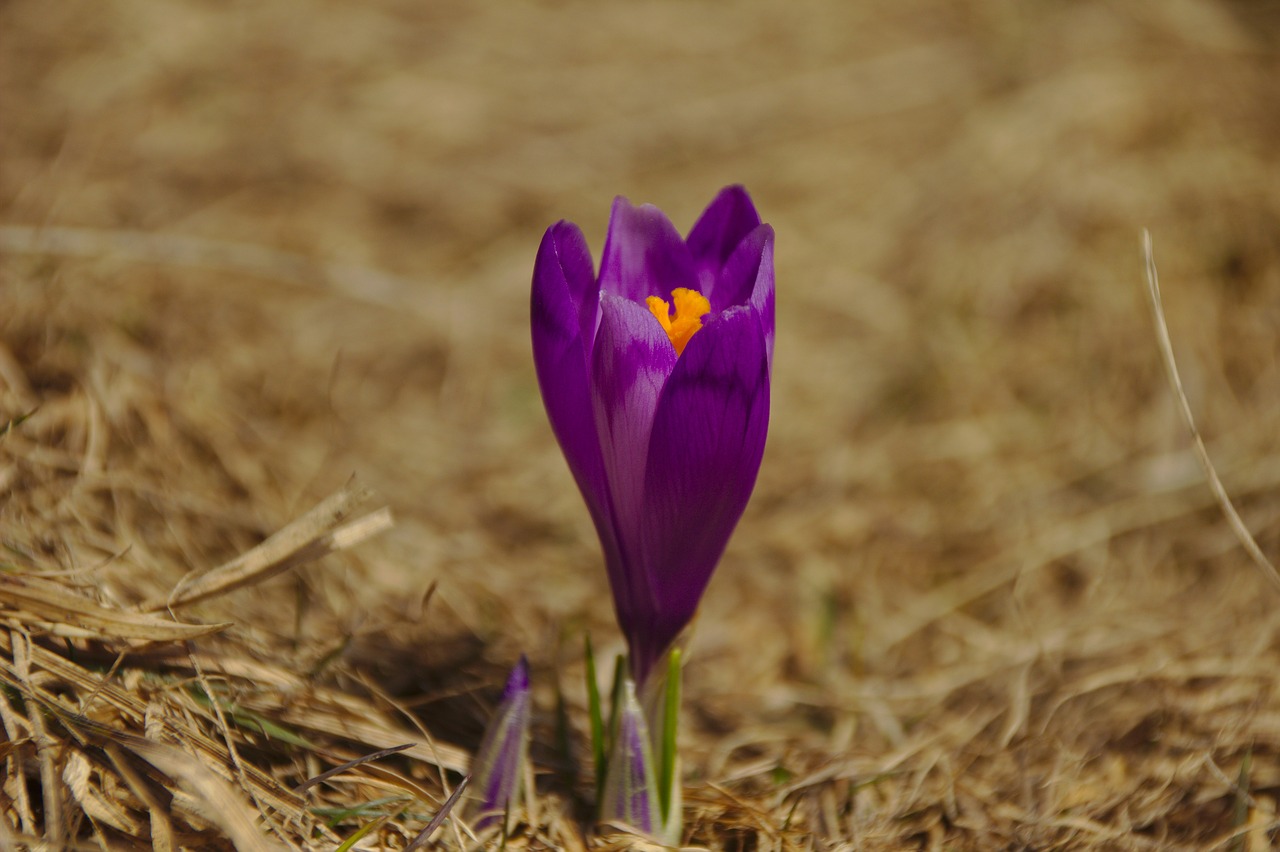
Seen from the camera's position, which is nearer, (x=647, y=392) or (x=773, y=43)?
(x=647, y=392)

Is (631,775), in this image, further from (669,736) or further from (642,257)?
(642,257)

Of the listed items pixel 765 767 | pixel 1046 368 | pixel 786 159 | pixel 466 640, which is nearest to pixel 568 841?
pixel 765 767

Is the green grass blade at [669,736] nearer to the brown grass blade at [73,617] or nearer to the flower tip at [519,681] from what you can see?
the flower tip at [519,681]

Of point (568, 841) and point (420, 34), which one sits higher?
point (420, 34)

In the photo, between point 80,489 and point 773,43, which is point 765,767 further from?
point 773,43

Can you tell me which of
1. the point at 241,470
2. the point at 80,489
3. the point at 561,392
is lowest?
the point at 241,470

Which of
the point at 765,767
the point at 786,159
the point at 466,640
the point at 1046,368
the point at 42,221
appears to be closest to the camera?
the point at 765,767
